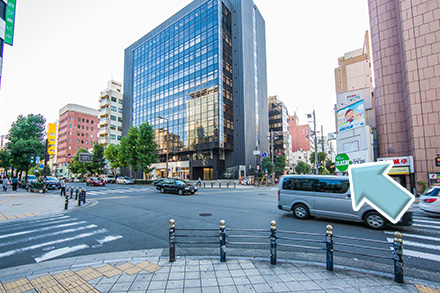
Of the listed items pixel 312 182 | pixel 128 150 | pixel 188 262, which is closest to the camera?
pixel 188 262

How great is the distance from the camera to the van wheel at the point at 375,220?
7.97m

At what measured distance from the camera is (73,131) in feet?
284

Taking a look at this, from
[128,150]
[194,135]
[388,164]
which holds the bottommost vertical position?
[388,164]

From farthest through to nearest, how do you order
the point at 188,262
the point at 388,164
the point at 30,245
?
the point at 30,245 → the point at 188,262 → the point at 388,164

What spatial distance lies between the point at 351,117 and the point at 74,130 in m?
101

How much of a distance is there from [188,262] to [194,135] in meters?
43.3

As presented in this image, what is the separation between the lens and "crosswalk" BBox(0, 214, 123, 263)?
5923 millimetres

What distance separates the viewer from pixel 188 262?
506cm

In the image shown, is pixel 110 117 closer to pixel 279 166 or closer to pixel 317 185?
pixel 279 166

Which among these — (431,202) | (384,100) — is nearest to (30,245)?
(431,202)

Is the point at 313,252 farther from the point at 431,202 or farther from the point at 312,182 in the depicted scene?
the point at 431,202

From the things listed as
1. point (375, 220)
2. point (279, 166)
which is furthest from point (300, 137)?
point (375, 220)

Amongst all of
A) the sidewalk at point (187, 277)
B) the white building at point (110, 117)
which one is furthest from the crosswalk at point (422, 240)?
the white building at point (110, 117)

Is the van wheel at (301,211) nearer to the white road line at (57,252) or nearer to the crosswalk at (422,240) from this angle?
the crosswalk at (422,240)
